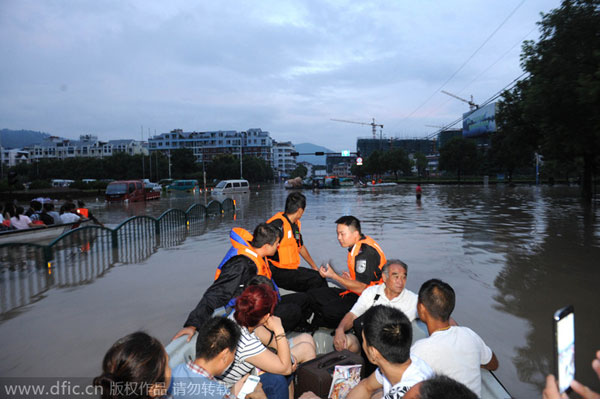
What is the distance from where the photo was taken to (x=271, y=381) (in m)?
2.94

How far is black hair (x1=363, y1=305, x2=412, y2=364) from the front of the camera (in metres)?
2.37

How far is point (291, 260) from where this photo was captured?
5.48m

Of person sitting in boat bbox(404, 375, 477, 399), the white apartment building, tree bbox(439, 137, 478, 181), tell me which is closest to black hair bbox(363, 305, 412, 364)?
person sitting in boat bbox(404, 375, 477, 399)

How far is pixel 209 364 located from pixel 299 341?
1415 millimetres

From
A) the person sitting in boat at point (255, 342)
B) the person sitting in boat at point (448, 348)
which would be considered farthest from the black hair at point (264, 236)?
the person sitting in boat at point (448, 348)

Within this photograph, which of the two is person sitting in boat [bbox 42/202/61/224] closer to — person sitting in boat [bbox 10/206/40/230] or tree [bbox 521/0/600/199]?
person sitting in boat [bbox 10/206/40/230]

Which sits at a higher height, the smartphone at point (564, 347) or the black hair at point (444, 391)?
the smartphone at point (564, 347)

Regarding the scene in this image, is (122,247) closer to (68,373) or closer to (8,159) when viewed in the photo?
(68,373)

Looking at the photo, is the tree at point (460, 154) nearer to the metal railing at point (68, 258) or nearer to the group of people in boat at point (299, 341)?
the metal railing at point (68, 258)

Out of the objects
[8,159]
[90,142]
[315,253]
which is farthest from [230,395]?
[8,159]

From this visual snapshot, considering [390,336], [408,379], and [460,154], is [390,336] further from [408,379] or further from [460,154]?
[460,154]

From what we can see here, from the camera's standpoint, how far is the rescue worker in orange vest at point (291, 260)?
5297mm

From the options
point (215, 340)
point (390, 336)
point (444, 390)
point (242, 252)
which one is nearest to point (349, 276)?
point (242, 252)

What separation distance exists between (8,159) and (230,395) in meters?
184
